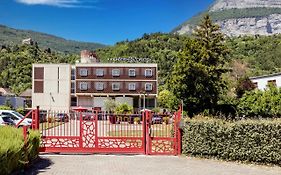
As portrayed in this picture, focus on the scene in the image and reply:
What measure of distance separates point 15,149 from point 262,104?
3850cm

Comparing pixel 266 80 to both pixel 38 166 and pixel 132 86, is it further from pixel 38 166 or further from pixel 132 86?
pixel 38 166

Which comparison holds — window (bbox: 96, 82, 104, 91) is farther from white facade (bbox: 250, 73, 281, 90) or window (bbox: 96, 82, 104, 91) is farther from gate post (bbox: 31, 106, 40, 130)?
gate post (bbox: 31, 106, 40, 130)

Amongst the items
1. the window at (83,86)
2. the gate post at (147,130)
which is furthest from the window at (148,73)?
the gate post at (147,130)

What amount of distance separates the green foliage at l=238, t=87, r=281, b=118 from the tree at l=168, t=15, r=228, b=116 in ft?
14.8

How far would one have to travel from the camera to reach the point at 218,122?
16344 millimetres

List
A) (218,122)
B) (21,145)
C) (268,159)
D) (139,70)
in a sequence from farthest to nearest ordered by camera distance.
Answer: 1. (139,70)
2. (218,122)
3. (268,159)
4. (21,145)

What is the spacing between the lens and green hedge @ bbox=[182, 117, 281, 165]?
14.9m

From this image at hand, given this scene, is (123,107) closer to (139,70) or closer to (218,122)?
(139,70)

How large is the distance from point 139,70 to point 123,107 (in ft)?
62.3

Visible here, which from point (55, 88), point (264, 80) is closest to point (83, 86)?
point (55, 88)

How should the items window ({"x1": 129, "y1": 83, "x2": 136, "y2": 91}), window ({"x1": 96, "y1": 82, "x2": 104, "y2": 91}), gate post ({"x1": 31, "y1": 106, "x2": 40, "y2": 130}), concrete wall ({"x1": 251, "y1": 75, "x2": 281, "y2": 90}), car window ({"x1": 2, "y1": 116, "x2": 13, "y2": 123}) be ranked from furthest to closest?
window ({"x1": 96, "y1": 82, "x2": 104, "y2": 91}) → window ({"x1": 129, "y1": 83, "x2": 136, "y2": 91}) → concrete wall ({"x1": 251, "y1": 75, "x2": 281, "y2": 90}) → car window ({"x1": 2, "y1": 116, "x2": 13, "y2": 123}) → gate post ({"x1": 31, "y1": 106, "x2": 40, "y2": 130})

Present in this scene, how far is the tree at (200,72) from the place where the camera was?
143ft

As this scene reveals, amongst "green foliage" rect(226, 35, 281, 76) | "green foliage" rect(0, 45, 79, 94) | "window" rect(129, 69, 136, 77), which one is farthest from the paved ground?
"green foliage" rect(0, 45, 79, 94)

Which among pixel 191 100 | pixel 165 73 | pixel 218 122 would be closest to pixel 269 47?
pixel 165 73
